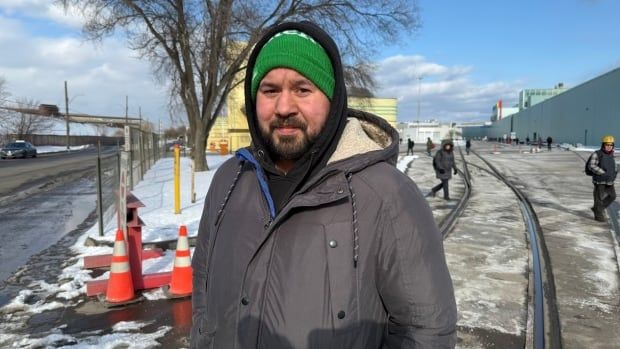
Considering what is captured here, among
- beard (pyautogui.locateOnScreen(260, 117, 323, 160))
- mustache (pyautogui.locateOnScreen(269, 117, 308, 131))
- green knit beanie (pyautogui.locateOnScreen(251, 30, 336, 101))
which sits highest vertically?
green knit beanie (pyautogui.locateOnScreen(251, 30, 336, 101))

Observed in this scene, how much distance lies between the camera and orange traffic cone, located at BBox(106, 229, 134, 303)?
4.87 m

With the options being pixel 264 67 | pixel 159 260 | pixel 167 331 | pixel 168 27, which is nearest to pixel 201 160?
pixel 168 27

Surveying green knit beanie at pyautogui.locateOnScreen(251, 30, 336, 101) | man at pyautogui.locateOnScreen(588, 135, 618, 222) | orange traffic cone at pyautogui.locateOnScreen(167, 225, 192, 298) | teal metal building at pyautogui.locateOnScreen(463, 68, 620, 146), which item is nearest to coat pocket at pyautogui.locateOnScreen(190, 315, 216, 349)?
green knit beanie at pyautogui.locateOnScreen(251, 30, 336, 101)

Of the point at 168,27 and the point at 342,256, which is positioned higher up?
the point at 168,27

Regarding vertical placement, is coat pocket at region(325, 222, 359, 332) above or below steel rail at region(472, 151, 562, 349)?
above

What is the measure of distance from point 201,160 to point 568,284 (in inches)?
718

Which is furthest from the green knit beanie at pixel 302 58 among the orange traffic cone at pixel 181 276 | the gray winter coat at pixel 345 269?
the orange traffic cone at pixel 181 276

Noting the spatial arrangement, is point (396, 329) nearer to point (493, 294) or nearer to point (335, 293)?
point (335, 293)

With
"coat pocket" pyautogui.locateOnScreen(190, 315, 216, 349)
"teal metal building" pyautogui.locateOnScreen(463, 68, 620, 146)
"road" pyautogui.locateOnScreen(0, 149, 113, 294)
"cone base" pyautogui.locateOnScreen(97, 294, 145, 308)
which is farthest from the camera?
"teal metal building" pyautogui.locateOnScreen(463, 68, 620, 146)

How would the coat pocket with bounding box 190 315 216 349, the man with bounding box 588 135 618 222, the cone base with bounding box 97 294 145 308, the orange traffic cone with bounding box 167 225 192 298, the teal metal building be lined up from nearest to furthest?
the coat pocket with bounding box 190 315 216 349, the cone base with bounding box 97 294 145 308, the orange traffic cone with bounding box 167 225 192 298, the man with bounding box 588 135 618 222, the teal metal building

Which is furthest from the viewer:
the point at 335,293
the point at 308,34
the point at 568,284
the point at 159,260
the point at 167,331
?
the point at 159,260

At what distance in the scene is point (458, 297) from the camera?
500 centimetres

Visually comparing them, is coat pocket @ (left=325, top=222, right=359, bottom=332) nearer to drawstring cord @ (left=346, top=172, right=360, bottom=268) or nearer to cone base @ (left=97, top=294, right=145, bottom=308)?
drawstring cord @ (left=346, top=172, right=360, bottom=268)

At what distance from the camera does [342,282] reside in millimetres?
1357
